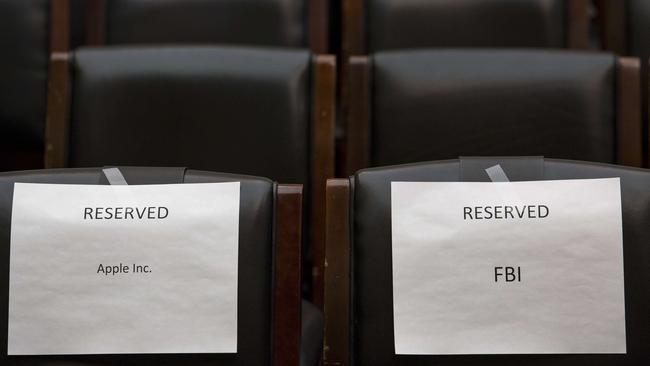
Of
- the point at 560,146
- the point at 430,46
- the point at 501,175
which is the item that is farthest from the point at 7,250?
the point at 430,46

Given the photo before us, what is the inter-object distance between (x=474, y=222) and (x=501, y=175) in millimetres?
31

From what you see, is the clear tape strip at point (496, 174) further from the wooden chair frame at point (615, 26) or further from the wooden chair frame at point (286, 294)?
the wooden chair frame at point (615, 26)

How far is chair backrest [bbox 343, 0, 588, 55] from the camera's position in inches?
30.5

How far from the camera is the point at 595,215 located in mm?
379

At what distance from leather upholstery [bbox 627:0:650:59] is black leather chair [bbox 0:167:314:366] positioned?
0.50 metres

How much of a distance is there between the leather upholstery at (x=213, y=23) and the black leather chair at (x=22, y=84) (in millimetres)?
79

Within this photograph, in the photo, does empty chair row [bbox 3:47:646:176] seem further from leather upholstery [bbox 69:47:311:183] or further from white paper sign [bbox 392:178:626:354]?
white paper sign [bbox 392:178:626:354]

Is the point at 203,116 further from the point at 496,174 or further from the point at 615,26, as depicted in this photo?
the point at 615,26

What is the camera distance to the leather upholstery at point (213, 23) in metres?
0.79

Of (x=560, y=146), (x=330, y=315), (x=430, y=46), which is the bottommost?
(x=330, y=315)

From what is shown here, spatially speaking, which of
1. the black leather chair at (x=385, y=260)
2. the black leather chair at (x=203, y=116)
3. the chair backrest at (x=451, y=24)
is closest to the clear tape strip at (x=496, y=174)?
the black leather chair at (x=385, y=260)

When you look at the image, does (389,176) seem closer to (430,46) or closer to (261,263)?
(261,263)

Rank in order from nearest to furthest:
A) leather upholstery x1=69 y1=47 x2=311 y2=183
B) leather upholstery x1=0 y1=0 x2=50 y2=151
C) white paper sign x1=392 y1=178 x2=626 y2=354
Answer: white paper sign x1=392 y1=178 x2=626 y2=354 < leather upholstery x1=69 y1=47 x2=311 y2=183 < leather upholstery x1=0 y1=0 x2=50 y2=151

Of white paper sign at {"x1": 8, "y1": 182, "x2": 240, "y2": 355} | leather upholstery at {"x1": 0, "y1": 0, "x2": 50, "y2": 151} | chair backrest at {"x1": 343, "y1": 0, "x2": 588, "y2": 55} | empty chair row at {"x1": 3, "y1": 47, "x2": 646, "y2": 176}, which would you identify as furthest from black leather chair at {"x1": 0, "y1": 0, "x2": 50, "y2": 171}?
white paper sign at {"x1": 8, "y1": 182, "x2": 240, "y2": 355}
